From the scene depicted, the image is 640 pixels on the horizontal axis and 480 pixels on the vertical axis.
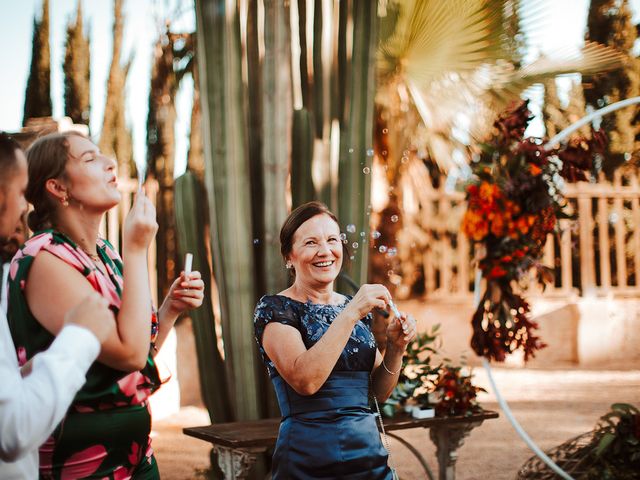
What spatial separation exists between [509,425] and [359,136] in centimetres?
438

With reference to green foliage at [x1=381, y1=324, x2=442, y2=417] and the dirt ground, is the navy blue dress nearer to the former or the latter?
green foliage at [x1=381, y1=324, x2=442, y2=417]

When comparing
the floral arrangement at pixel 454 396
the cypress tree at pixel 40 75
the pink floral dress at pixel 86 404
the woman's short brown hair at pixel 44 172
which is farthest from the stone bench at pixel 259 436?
the cypress tree at pixel 40 75

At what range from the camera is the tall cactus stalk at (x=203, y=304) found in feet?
13.4

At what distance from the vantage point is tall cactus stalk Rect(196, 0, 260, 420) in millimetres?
4004

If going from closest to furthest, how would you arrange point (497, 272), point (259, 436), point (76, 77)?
point (259, 436) → point (497, 272) → point (76, 77)

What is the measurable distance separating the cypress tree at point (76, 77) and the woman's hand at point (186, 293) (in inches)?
447

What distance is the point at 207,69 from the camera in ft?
13.4

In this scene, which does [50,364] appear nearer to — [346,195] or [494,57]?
[346,195]

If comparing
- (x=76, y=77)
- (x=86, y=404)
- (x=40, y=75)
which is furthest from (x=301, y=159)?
(x=40, y=75)

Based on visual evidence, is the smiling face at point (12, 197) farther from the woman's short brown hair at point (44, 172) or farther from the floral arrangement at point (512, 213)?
the floral arrangement at point (512, 213)

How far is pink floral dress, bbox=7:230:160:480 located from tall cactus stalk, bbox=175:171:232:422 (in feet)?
7.57

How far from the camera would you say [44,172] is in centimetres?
179

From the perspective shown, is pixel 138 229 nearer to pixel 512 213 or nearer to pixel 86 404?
pixel 86 404

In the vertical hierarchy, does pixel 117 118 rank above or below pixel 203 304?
above
